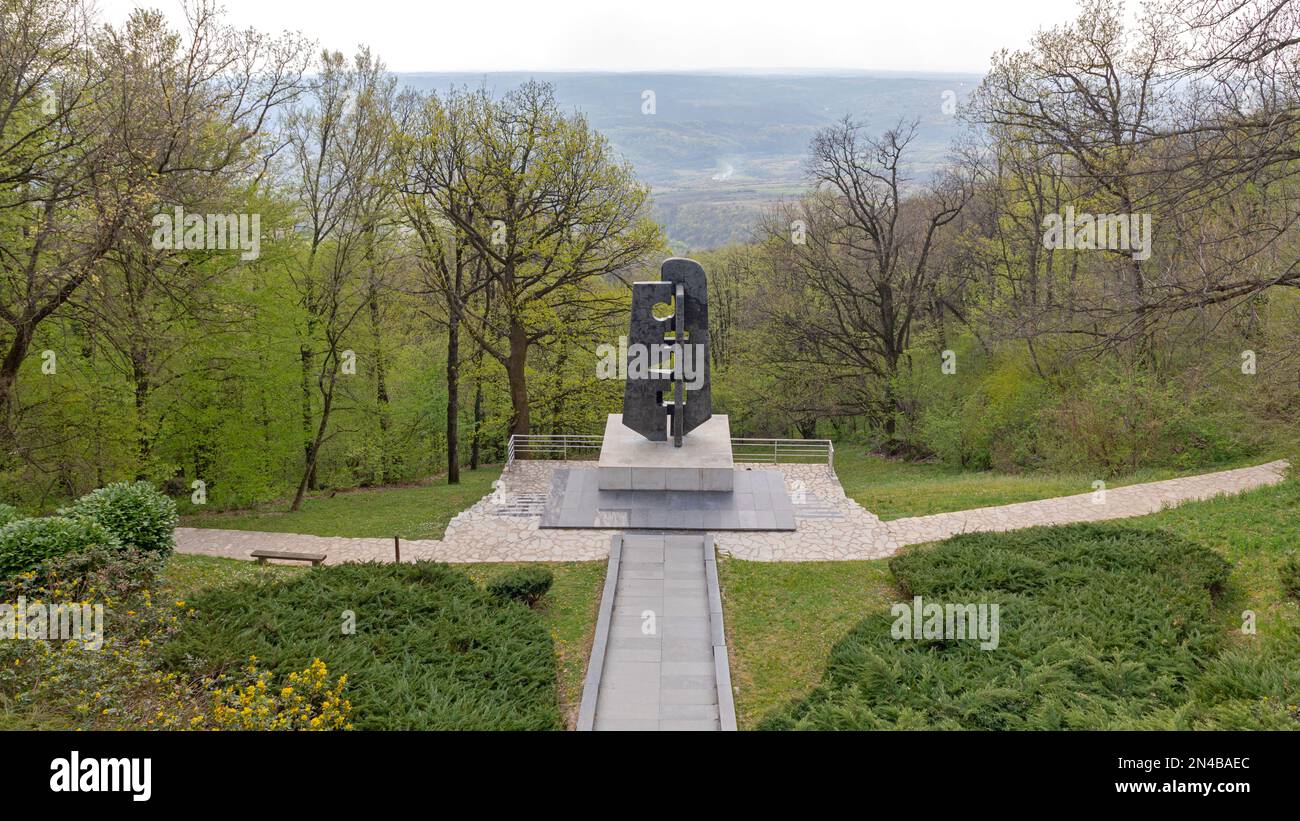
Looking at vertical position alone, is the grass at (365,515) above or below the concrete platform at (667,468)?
below

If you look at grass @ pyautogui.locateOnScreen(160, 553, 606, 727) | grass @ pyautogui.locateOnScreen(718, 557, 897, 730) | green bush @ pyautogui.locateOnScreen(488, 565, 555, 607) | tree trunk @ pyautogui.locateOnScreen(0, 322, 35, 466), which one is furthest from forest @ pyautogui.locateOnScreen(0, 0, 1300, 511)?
green bush @ pyautogui.locateOnScreen(488, 565, 555, 607)

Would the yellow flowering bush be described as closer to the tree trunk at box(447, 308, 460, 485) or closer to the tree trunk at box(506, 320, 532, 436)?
the tree trunk at box(506, 320, 532, 436)

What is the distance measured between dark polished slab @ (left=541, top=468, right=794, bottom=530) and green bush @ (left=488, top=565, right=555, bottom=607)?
3.74 metres

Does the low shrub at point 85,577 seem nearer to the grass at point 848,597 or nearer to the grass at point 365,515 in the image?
the grass at point 365,515

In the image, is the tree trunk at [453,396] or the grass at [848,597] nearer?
the grass at [848,597]

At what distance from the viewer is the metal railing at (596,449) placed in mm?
22141

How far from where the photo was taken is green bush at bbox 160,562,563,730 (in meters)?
8.15

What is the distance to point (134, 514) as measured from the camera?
11477mm

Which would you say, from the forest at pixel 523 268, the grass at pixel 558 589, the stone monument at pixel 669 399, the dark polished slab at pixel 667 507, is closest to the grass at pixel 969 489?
the forest at pixel 523 268

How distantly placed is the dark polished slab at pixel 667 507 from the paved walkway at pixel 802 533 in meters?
0.34

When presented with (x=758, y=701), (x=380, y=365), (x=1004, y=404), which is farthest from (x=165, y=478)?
(x=1004, y=404)

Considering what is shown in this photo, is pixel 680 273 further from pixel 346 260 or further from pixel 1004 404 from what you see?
pixel 1004 404
